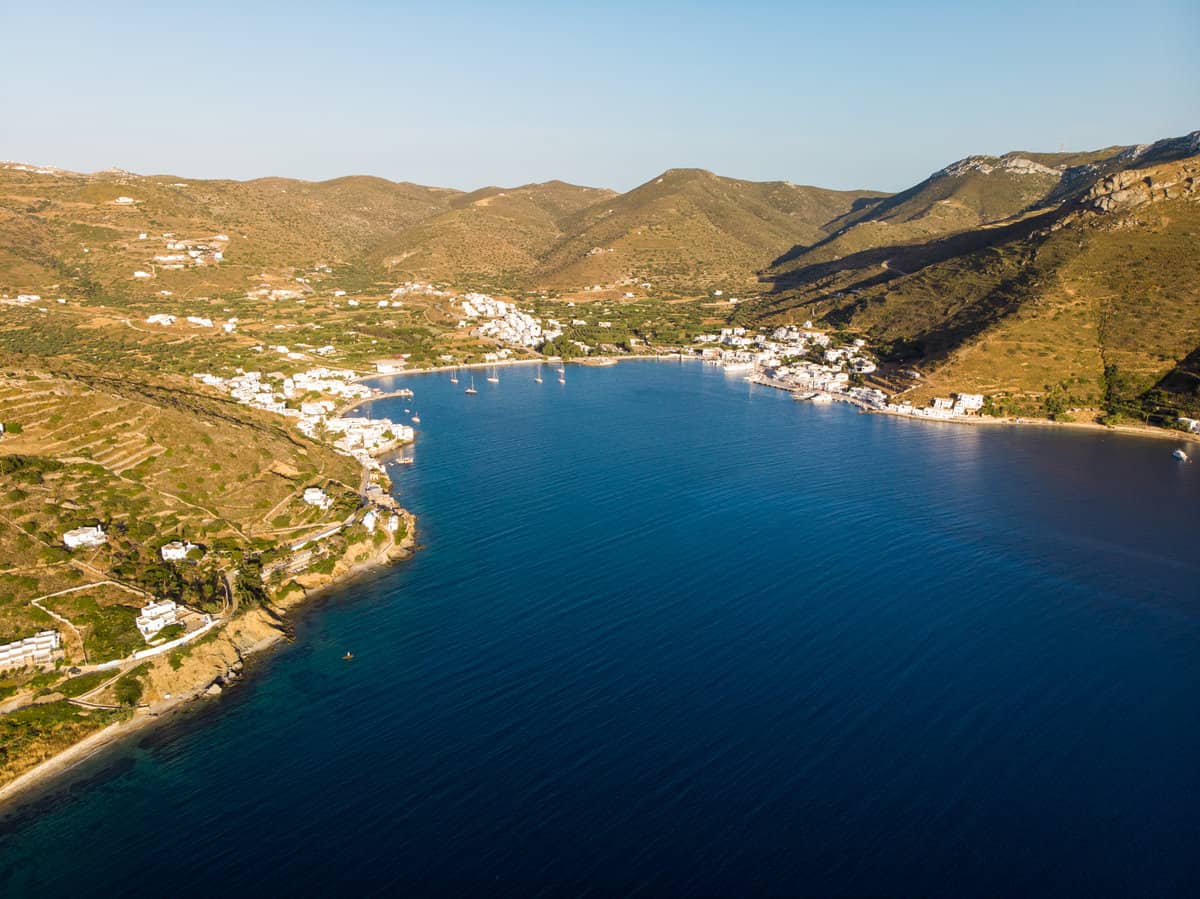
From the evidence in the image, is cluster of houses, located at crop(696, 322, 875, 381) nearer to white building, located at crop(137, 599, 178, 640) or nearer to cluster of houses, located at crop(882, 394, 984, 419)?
cluster of houses, located at crop(882, 394, 984, 419)

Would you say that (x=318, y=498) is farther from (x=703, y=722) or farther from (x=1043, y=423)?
(x=1043, y=423)

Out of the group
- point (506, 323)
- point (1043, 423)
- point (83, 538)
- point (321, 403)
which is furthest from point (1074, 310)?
point (83, 538)

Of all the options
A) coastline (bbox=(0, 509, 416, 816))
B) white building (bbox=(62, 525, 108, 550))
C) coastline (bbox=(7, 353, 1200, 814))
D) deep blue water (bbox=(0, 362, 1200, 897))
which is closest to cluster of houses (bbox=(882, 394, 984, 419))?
deep blue water (bbox=(0, 362, 1200, 897))

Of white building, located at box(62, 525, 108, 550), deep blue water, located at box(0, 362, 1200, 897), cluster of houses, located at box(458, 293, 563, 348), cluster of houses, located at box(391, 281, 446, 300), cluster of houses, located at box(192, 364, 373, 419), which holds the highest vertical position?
cluster of houses, located at box(391, 281, 446, 300)

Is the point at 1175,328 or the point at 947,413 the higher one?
the point at 1175,328

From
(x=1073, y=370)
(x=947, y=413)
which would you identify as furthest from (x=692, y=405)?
(x=1073, y=370)

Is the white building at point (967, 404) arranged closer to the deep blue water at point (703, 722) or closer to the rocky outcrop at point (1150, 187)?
the deep blue water at point (703, 722)

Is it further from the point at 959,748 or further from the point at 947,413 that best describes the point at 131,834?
the point at 947,413
